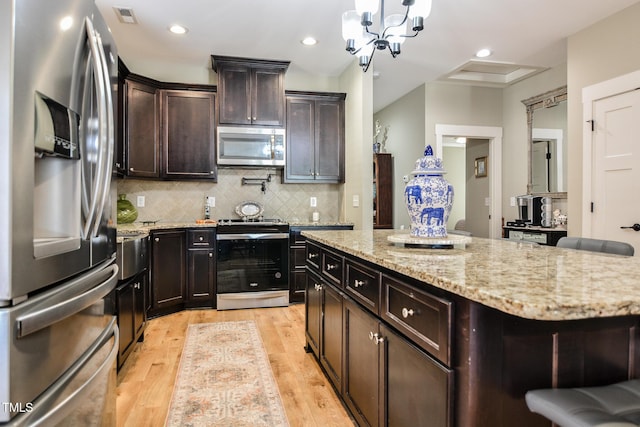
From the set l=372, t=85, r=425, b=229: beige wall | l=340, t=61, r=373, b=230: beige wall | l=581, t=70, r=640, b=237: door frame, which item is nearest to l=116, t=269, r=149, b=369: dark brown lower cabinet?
l=340, t=61, r=373, b=230: beige wall

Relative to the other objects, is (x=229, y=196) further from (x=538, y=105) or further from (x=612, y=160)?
(x=538, y=105)

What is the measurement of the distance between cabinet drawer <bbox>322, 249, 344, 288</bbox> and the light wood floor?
0.66 meters

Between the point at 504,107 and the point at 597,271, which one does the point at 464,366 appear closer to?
the point at 597,271

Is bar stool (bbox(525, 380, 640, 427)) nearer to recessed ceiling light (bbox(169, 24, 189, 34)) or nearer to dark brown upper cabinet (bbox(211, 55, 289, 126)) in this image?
recessed ceiling light (bbox(169, 24, 189, 34))

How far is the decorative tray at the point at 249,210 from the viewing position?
4598 mm

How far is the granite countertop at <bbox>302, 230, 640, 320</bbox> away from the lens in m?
0.75

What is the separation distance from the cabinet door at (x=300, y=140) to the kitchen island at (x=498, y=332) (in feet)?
10.6

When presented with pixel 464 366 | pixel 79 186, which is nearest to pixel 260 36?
pixel 79 186

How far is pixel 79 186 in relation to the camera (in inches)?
43.6

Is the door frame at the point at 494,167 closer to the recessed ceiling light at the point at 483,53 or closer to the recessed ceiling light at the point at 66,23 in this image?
the recessed ceiling light at the point at 483,53

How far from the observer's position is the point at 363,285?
1.66 meters

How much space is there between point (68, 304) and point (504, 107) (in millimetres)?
5965

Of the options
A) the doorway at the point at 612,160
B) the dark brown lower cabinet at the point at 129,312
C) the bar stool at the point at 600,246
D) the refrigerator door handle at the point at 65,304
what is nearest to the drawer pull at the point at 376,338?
the refrigerator door handle at the point at 65,304

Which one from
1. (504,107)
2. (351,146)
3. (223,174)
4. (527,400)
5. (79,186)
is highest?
(504,107)
